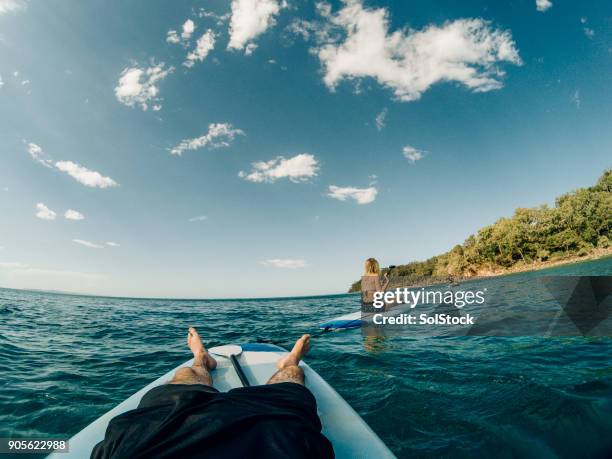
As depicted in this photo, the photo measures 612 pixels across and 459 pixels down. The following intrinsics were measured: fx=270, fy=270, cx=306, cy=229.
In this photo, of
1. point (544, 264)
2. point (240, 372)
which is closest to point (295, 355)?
point (240, 372)

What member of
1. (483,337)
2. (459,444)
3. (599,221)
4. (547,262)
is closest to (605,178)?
(599,221)

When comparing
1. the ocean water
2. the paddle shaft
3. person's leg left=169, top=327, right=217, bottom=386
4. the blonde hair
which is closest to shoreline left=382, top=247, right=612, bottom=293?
the blonde hair

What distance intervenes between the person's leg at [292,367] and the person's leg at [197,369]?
74cm

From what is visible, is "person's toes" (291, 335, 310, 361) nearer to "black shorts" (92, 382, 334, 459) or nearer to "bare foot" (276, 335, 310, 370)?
"bare foot" (276, 335, 310, 370)

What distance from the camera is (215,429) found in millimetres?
1367

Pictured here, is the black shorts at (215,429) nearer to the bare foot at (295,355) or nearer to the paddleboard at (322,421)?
the paddleboard at (322,421)

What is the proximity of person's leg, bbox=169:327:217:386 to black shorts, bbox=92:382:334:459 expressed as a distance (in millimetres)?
1011

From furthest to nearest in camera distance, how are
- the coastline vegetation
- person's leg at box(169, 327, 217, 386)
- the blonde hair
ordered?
the coastline vegetation
the blonde hair
person's leg at box(169, 327, 217, 386)

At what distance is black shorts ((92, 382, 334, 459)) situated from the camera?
1.29 meters

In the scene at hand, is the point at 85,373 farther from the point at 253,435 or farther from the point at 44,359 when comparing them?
the point at 253,435

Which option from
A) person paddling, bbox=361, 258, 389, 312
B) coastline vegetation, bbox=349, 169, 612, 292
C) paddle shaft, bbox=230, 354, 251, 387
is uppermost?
coastline vegetation, bbox=349, 169, 612, 292

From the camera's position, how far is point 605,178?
213 feet

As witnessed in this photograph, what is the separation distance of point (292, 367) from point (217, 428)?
204 centimetres

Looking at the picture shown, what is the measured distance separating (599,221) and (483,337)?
69646 millimetres
